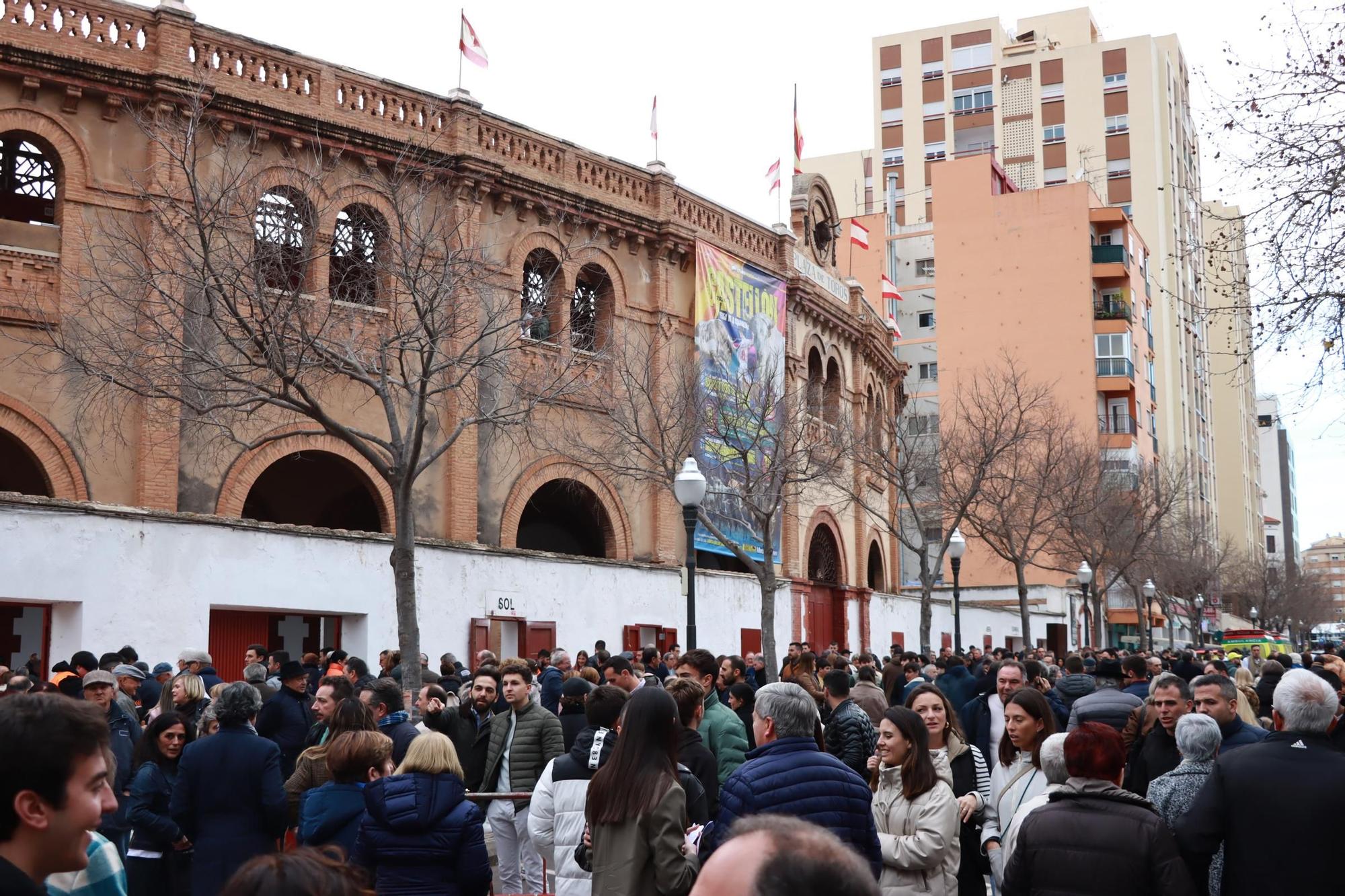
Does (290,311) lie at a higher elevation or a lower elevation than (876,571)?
higher

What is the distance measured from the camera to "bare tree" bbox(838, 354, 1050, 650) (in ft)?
101

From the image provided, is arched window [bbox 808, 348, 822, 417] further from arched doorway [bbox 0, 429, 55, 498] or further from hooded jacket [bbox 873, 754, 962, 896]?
hooded jacket [bbox 873, 754, 962, 896]

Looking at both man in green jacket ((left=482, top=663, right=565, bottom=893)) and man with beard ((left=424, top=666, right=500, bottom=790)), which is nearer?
man in green jacket ((left=482, top=663, right=565, bottom=893))

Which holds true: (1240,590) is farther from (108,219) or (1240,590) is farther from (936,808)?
(936,808)

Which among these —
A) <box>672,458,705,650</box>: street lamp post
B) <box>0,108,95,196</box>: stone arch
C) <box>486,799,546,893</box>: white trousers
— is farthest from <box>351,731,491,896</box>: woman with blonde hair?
<box>0,108,95,196</box>: stone arch

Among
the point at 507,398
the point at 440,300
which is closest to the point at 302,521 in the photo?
the point at 507,398

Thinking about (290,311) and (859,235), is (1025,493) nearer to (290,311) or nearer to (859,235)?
(859,235)

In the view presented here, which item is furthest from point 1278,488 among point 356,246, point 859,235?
point 356,246

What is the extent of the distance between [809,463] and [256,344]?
42.0 ft

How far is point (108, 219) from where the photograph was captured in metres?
20.7

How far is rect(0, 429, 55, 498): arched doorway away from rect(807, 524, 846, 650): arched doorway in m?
18.3

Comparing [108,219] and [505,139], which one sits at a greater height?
[505,139]

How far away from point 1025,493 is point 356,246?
79.2 feet

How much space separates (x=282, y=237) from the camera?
18328 mm
